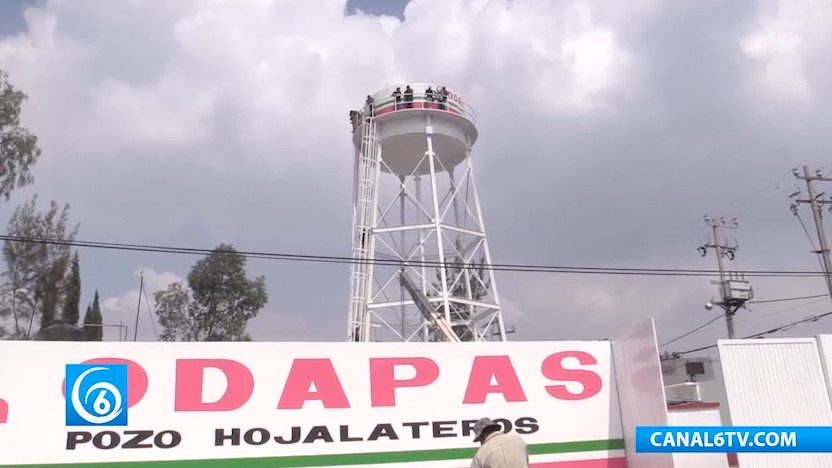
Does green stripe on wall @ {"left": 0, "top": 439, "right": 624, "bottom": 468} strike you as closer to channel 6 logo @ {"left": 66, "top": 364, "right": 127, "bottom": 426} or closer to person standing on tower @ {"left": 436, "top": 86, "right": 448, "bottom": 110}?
channel 6 logo @ {"left": 66, "top": 364, "right": 127, "bottom": 426}

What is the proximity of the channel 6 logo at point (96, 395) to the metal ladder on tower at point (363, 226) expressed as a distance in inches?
540

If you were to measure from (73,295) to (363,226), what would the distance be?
17.2 m

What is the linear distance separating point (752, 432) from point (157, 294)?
3302 centimetres

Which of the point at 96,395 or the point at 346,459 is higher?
the point at 96,395

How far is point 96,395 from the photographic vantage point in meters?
9.91

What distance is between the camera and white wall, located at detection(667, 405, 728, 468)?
34.6ft

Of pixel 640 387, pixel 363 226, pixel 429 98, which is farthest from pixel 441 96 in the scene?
pixel 640 387

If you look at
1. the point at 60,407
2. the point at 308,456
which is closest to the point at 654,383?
the point at 308,456

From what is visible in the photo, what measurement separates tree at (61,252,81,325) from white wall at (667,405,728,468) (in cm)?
2947

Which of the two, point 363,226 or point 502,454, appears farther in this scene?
point 363,226

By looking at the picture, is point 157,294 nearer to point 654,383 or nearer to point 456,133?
point 456,133

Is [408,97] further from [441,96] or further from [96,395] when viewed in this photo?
[96,395]

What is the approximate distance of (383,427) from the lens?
1075 cm

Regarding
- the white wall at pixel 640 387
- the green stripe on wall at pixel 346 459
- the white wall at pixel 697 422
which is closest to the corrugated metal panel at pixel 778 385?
the white wall at pixel 697 422
